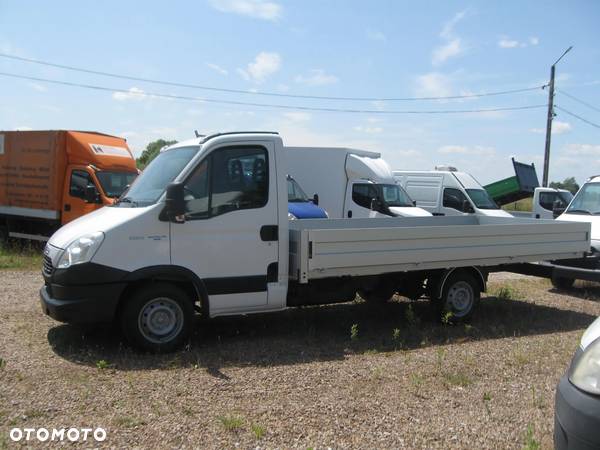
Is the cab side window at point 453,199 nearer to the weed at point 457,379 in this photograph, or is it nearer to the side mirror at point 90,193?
the side mirror at point 90,193

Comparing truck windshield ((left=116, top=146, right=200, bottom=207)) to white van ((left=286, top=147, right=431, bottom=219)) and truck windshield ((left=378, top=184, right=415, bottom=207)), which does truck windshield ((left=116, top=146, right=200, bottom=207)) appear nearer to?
white van ((left=286, top=147, right=431, bottom=219))

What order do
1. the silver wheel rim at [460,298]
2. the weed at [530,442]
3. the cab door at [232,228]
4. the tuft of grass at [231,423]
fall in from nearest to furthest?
the weed at [530,442], the tuft of grass at [231,423], the cab door at [232,228], the silver wheel rim at [460,298]

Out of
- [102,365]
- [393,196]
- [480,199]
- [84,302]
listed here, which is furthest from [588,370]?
[480,199]

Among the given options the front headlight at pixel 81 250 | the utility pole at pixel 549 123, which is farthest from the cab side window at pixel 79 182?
the utility pole at pixel 549 123

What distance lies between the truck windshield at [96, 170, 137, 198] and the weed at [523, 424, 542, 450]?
1110cm

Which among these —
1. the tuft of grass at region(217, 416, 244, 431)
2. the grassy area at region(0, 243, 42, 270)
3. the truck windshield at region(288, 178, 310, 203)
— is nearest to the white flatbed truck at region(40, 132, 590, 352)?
the tuft of grass at region(217, 416, 244, 431)

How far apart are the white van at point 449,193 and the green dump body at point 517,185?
14.2 feet

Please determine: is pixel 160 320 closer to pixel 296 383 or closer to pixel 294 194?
pixel 296 383

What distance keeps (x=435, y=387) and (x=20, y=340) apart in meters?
4.53

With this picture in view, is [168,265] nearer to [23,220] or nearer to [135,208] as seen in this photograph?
[135,208]

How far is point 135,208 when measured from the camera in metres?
5.93

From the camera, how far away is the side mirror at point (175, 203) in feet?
18.6

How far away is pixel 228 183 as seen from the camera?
20.2ft

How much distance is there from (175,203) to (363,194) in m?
9.86
